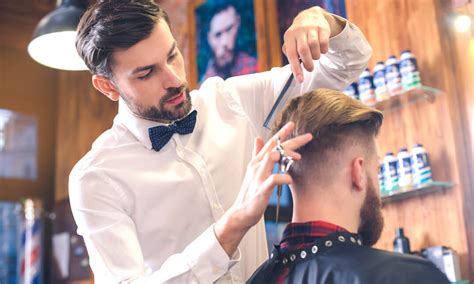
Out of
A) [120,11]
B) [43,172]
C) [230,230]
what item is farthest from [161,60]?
[43,172]

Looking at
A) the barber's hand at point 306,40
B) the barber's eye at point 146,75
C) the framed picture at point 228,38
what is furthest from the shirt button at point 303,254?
the framed picture at point 228,38

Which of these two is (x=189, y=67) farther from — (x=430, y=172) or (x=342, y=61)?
(x=342, y=61)

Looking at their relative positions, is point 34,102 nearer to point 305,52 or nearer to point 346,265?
Answer: point 305,52

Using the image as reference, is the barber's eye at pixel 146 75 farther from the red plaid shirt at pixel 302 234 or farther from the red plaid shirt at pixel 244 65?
the red plaid shirt at pixel 244 65

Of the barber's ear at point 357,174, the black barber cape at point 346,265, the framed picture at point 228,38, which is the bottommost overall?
the black barber cape at point 346,265

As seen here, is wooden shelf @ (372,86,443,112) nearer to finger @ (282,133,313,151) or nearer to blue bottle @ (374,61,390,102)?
blue bottle @ (374,61,390,102)

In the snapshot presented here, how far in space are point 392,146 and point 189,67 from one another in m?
2.15

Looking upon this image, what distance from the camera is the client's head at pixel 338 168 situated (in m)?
1.43

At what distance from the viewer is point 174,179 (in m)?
1.69

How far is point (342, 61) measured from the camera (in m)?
1.62

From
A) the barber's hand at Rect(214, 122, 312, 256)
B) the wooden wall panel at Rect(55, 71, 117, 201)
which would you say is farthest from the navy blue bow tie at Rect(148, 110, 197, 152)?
the wooden wall panel at Rect(55, 71, 117, 201)

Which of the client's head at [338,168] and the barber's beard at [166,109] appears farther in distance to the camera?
the barber's beard at [166,109]

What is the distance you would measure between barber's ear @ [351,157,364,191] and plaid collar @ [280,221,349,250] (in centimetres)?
11

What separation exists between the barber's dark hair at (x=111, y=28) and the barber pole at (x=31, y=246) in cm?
454
